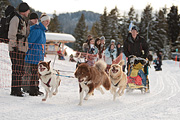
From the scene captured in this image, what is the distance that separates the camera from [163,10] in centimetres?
5125

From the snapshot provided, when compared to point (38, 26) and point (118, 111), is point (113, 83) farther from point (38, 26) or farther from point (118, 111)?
point (38, 26)

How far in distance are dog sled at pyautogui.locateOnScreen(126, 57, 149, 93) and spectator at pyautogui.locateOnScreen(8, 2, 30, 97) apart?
114 inches

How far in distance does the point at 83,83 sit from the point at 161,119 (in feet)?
5.59

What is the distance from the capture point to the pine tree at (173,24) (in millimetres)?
46406

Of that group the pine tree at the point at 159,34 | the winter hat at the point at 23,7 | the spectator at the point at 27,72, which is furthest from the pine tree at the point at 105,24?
the winter hat at the point at 23,7

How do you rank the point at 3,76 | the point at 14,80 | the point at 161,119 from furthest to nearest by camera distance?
the point at 3,76
the point at 14,80
the point at 161,119

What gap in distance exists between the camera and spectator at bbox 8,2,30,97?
4.61 m

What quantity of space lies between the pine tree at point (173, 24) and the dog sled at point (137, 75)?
42877mm

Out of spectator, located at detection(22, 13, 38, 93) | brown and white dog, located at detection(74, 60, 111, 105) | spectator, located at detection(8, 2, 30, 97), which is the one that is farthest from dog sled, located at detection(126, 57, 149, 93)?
spectator, located at detection(8, 2, 30, 97)

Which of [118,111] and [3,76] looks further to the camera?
[3,76]

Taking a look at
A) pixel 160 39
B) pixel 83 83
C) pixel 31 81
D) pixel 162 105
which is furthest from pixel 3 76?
pixel 160 39

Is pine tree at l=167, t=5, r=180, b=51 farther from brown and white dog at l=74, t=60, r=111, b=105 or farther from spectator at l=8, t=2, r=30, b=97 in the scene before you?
spectator at l=8, t=2, r=30, b=97

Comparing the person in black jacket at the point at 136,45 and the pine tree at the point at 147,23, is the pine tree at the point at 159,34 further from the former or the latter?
the person in black jacket at the point at 136,45

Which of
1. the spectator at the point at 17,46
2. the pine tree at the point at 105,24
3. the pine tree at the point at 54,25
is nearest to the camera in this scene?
the spectator at the point at 17,46
